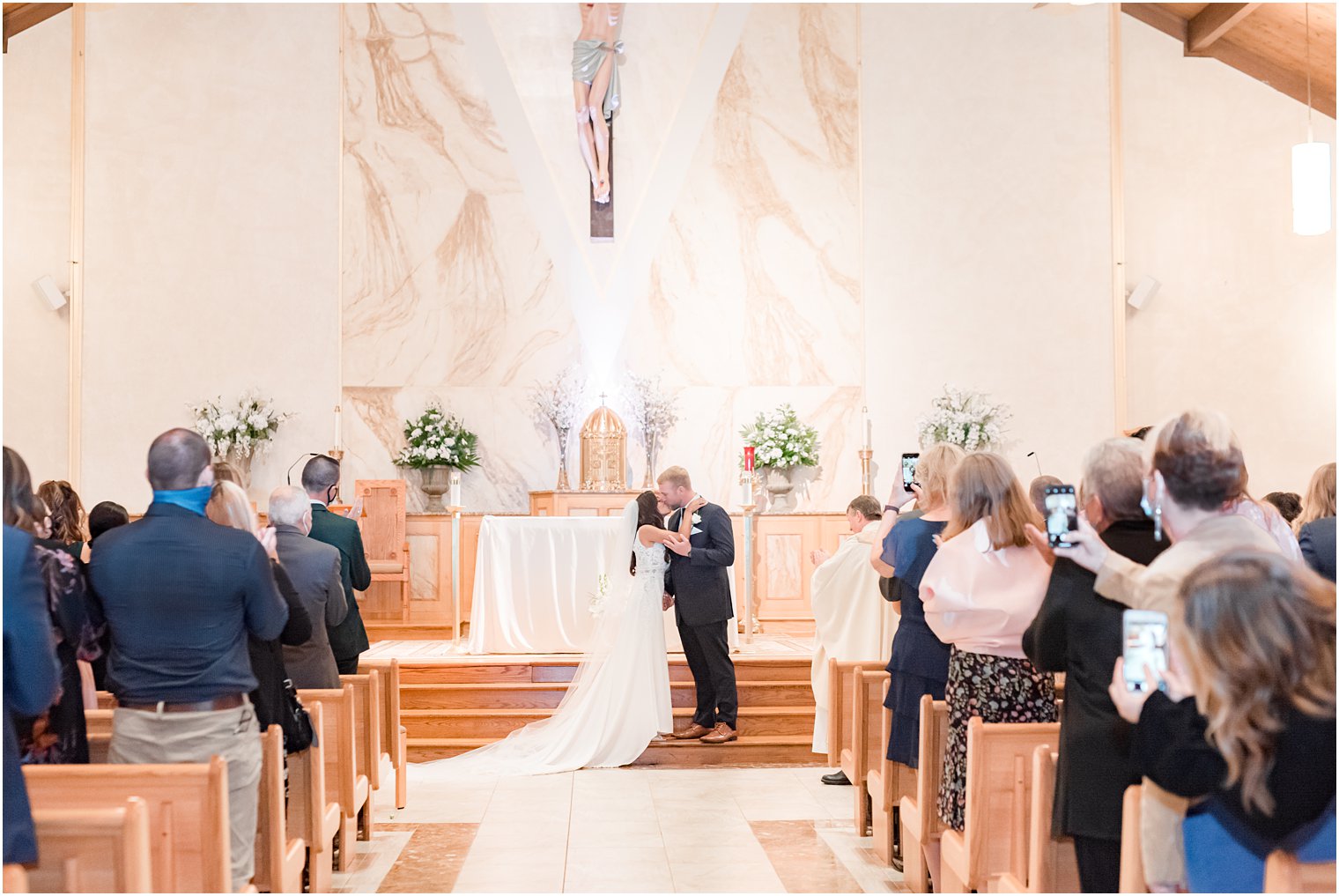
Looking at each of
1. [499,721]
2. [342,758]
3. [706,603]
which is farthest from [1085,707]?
[499,721]

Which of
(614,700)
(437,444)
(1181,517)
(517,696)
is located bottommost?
(517,696)

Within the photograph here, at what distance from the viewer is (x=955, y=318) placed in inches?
415

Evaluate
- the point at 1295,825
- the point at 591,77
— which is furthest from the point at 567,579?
the point at 1295,825

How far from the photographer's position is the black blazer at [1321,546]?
3949 mm

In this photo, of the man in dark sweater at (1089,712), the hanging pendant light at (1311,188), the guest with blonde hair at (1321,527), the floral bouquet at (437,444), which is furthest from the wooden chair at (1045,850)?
the floral bouquet at (437,444)

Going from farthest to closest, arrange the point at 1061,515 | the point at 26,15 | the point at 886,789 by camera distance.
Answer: the point at 26,15 < the point at 886,789 < the point at 1061,515

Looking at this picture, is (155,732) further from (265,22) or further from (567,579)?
(265,22)

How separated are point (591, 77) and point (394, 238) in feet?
7.39

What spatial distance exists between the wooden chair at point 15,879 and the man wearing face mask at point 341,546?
2.78 metres

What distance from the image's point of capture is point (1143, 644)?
2.09 m

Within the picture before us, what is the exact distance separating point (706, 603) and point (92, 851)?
4351 millimetres

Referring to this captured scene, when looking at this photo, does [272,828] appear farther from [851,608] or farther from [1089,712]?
[851,608]

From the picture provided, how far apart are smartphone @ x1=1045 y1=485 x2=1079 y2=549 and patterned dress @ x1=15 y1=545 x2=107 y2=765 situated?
2350 mm

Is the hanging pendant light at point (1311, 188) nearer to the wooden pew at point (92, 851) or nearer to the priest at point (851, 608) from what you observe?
the priest at point (851, 608)
